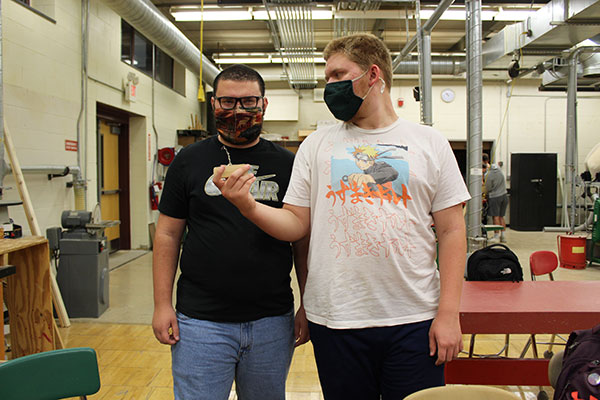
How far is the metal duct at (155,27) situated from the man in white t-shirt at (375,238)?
9.07 feet

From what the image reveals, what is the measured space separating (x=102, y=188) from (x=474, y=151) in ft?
16.3

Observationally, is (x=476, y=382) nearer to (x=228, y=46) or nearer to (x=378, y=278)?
(x=378, y=278)

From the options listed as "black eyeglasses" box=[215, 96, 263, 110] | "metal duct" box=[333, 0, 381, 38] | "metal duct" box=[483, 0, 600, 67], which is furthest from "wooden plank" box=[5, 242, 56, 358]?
"metal duct" box=[483, 0, 600, 67]

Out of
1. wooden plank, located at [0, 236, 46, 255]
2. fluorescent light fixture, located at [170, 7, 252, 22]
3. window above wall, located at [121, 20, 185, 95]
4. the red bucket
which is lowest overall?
the red bucket

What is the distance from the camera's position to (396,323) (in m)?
1.14

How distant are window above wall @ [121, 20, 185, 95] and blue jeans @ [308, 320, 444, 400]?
238 inches

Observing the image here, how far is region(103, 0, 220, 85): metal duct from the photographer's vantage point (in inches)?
174

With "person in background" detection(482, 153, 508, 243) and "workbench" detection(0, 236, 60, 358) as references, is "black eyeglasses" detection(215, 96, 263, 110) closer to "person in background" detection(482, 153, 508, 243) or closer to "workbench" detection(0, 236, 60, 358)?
"workbench" detection(0, 236, 60, 358)

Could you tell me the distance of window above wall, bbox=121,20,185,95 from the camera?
6.31 meters

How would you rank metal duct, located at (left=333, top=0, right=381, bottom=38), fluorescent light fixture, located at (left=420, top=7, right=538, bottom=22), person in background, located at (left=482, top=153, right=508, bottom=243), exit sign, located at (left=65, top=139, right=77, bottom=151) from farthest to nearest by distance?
person in background, located at (left=482, top=153, right=508, bottom=243) < fluorescent light fixture, located at (left=420, top=7, right=538, bottom=22) < metal duct, located at (left=333, top=0, right=381, bottom=38) < exit sign, located at (left=65, top=139, right=77, bottom=151)

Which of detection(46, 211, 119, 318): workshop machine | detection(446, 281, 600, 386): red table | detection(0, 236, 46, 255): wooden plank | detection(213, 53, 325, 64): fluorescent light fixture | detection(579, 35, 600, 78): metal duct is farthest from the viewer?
detection(213, 53, 325, 64): fluorescent light fixture

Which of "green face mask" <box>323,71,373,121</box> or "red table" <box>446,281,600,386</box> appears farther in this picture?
"red table" <box>446,281,600,386</box>

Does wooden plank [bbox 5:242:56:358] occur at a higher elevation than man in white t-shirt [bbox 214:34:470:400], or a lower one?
lower

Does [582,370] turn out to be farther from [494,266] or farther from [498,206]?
[498,206]
